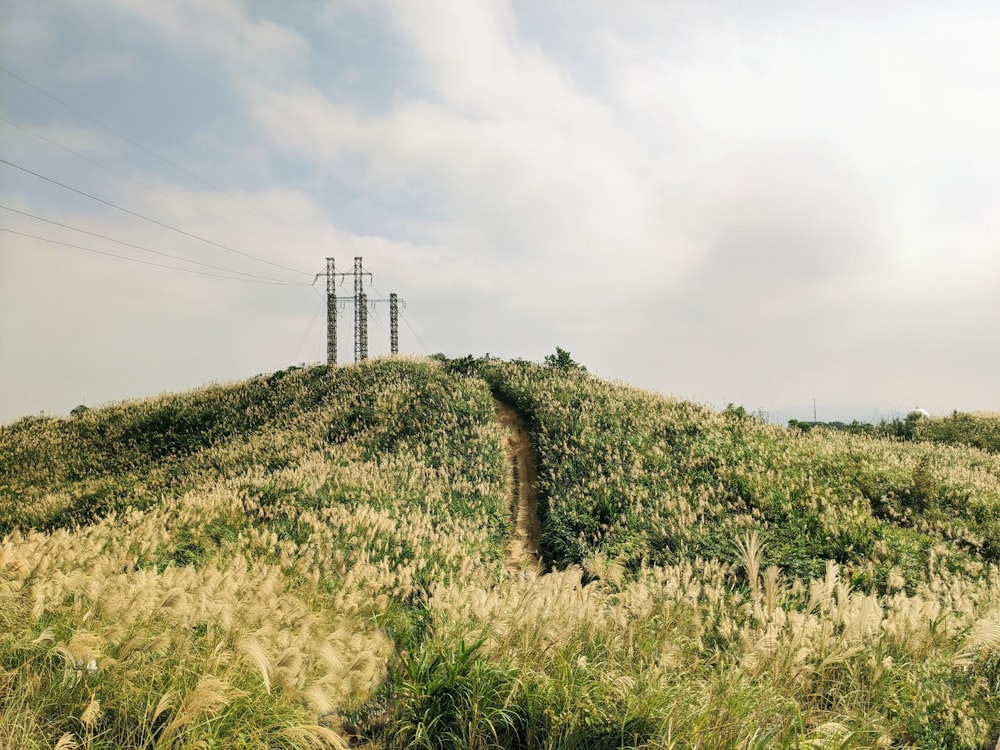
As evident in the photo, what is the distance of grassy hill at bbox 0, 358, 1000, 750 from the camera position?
167 inches

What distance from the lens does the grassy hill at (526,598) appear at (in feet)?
13.9

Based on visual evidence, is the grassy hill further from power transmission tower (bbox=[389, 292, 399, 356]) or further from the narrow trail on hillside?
power transmission tower (bbox=[389, 292, 399, 356])

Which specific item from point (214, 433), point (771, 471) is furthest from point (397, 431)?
point (771, 471)

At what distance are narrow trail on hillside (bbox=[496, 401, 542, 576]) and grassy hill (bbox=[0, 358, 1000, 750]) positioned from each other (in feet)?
1.28

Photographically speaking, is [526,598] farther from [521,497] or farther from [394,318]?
[394,318]

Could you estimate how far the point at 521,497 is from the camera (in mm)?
16234

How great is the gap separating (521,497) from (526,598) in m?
10.5

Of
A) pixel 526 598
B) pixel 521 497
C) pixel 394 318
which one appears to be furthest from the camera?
pixel 394 318

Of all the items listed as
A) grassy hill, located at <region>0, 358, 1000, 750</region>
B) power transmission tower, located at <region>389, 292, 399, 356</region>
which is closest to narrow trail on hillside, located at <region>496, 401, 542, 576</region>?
grassy hill, located at <region>0, 358, 1000, 750</region>

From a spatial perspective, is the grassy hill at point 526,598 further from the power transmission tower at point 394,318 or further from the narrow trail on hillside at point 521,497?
the power transmission tower at point 394,318

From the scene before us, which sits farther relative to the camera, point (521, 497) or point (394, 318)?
point (394, 318)

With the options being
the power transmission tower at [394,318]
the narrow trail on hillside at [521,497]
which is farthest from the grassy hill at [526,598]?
the power transmission tower at [394,318]

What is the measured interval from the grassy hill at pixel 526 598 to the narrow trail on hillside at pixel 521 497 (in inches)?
15.4

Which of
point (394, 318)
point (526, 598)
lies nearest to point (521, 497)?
point (526, 598)
